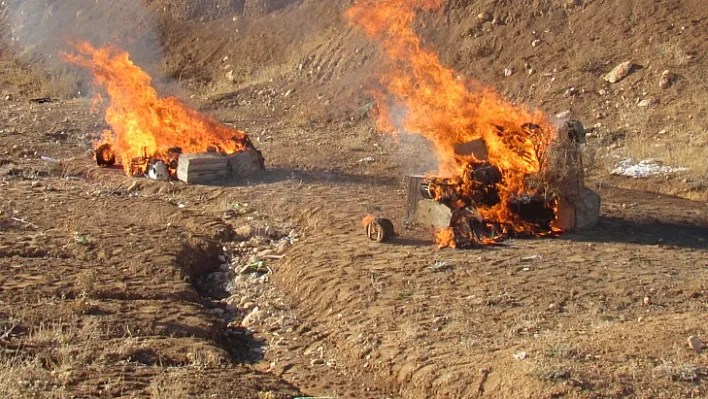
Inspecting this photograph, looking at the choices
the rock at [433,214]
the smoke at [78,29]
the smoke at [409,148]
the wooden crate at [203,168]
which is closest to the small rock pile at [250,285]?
the rock at [433,214]

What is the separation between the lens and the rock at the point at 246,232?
12.8m

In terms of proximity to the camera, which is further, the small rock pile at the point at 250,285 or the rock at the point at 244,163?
the rock at the point at 244,163

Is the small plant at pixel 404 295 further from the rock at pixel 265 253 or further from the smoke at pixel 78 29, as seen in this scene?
the smoke at pixel 78 29

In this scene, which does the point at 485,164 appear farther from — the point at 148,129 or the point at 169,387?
the point at 148,129

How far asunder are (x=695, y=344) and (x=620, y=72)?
12276mm

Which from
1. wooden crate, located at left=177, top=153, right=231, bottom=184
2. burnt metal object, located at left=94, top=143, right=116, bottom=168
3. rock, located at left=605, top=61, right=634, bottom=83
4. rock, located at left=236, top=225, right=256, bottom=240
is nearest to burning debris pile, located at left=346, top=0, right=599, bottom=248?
rock, located at left=236, top=225, right=256, bottom=240

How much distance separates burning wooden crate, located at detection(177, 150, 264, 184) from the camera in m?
15.1

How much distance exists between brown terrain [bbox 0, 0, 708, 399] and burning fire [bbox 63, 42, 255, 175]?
55 centimetres

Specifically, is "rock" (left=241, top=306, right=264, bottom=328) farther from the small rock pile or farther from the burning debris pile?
the burning debris pile

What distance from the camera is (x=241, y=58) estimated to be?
1057 inches

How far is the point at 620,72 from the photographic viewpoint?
19.3 m

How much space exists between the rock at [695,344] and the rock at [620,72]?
39.5 feet

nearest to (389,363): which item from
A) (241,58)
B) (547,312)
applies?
(547,312)

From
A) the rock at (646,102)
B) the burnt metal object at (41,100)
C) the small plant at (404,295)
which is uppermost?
the burnt metal object at (41,100)
